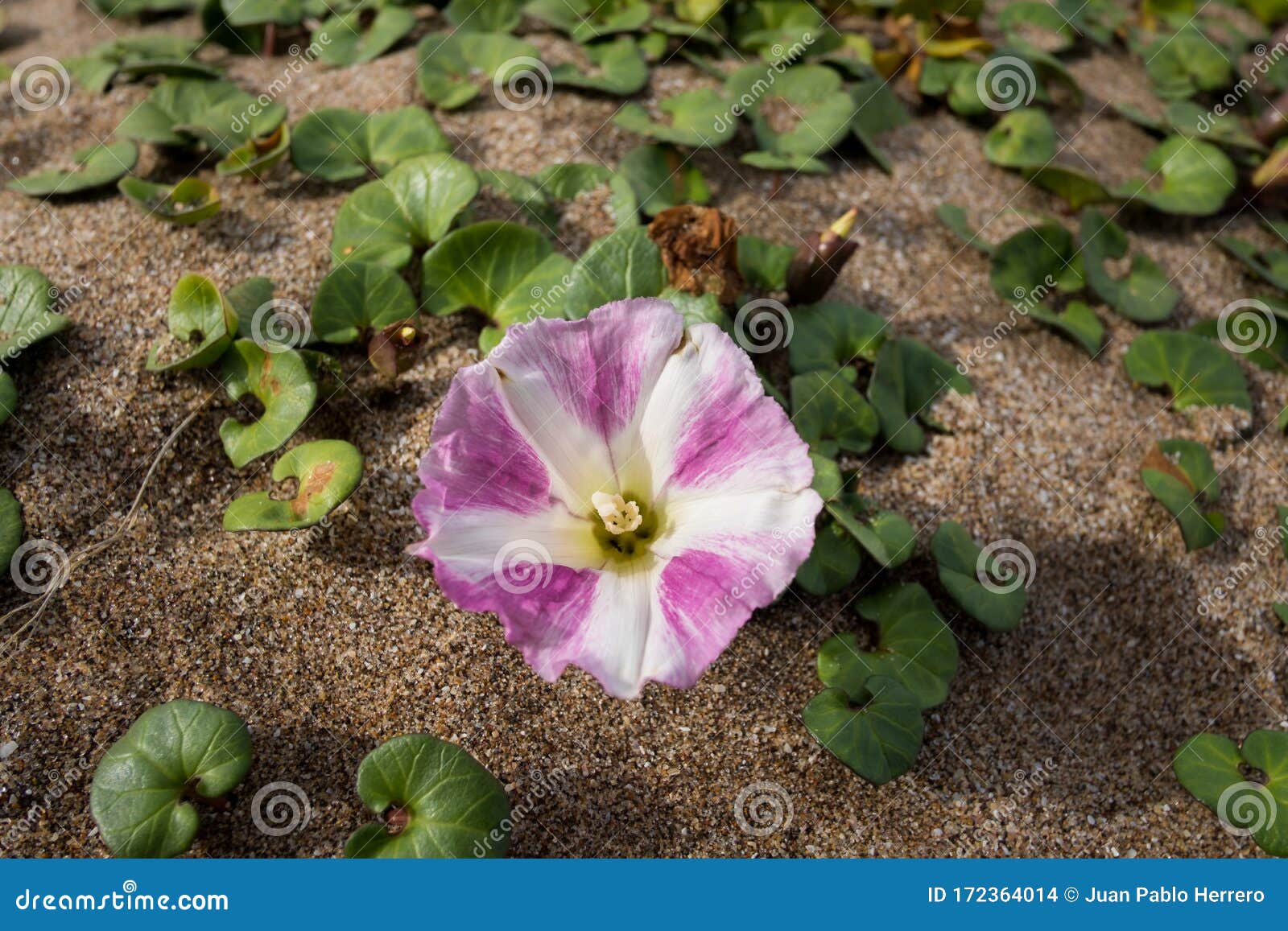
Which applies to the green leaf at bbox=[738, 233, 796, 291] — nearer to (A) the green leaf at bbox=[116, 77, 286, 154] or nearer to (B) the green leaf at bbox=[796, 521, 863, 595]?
(B) the green leaf at bbox=[796, 521, 863, 595]

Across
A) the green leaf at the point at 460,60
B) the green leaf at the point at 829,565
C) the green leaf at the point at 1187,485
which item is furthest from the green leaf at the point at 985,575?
the green leaf at the point at 460,60

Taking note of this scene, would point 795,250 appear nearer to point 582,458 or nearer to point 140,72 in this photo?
point 582,458

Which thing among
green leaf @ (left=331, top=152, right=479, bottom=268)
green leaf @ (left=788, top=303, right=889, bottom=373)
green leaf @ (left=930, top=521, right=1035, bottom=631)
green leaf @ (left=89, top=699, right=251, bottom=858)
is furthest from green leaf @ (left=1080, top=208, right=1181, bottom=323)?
green leaf @ (left=89, top=699, right=251, bottom=858)

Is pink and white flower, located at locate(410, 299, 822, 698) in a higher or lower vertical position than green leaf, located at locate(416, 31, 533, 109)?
higher

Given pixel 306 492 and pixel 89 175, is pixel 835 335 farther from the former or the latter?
pixel 89 175

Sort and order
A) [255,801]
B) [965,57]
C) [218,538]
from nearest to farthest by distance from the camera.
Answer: [255,801] → [218,538] → [965,57]

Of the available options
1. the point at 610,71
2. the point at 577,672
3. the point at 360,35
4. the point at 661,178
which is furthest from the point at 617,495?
the point at 360,35

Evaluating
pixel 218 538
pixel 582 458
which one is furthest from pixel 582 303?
pixel 218 538
